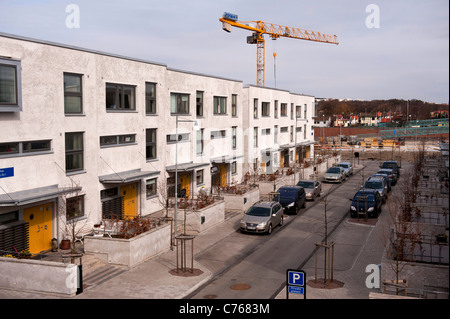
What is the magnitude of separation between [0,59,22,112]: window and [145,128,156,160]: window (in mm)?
10460

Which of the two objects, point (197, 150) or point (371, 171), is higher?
→ point (197, 150)

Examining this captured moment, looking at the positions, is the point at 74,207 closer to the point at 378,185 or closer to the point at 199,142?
the point at 199,142

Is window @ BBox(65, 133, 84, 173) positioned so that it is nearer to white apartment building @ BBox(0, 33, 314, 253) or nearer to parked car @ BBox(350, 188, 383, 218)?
white apartment building @ BBox(0, 33, 314, 253)

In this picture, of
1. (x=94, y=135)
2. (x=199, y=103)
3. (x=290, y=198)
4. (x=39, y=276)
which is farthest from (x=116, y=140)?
(x=290, y=198)

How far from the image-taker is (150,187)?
91.8 ft

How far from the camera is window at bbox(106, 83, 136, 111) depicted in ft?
79.7

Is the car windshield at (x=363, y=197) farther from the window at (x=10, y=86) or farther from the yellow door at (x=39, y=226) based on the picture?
the window at (x=10, y=86)

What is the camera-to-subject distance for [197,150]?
111 ft

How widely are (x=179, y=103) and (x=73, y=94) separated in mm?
10497

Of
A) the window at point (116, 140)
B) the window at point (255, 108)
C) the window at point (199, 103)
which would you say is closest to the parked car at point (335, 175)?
the window at point (255, 108)

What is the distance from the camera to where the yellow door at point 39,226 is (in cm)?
1923
